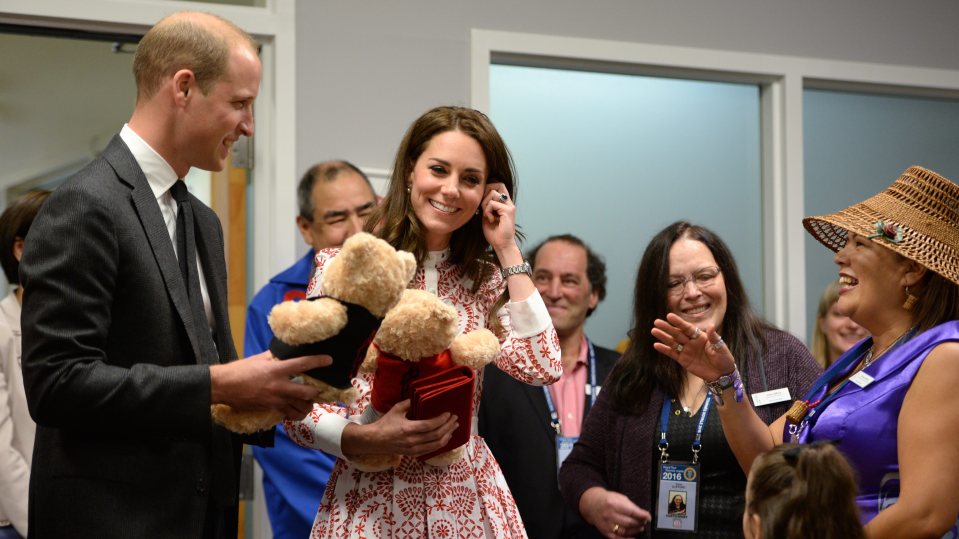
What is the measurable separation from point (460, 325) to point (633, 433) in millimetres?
903

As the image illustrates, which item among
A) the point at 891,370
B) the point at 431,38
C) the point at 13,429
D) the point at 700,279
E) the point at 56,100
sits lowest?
the point at 13,429

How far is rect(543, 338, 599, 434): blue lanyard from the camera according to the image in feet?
12.2

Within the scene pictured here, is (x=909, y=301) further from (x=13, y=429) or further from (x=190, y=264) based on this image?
(x=13, y=429)

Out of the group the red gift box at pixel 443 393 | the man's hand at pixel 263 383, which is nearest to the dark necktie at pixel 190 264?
the man's hand at pixel 263 383

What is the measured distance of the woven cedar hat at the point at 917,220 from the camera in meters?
2.46

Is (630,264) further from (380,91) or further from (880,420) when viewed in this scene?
(880,420)

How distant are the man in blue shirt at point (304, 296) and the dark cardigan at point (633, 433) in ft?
2.66

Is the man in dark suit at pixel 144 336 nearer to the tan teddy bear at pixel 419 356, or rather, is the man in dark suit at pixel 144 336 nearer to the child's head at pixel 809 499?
the tan teddy bear at pixel 419 356

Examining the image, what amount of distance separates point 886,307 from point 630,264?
234 cm

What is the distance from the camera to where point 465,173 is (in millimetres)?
2453

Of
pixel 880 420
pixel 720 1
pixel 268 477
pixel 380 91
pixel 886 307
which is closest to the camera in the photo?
pixel 880 420

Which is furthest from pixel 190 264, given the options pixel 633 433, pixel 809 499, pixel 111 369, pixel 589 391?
pixel 589 391

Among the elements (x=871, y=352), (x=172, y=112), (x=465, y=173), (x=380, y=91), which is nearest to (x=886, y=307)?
(x=871, y=352)

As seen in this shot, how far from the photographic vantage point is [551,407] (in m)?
3.77
